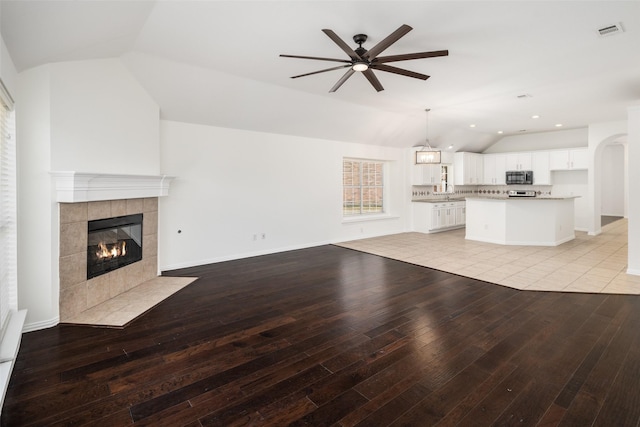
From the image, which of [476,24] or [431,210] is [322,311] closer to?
[476,24]

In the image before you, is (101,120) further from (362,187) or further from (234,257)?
(362,187)

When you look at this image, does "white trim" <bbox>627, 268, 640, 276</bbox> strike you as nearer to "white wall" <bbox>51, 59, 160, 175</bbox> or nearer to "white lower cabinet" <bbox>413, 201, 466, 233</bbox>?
"white lower cabinet" <bbox>413, 201, 466, 233</bbox>

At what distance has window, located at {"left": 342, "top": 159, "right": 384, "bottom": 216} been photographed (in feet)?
25.9

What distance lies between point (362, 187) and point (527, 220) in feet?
12.7

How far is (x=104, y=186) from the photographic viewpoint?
3576mm

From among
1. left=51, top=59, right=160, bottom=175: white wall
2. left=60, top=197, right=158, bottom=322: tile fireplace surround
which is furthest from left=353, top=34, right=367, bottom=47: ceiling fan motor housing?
left=60, top=197, right=158, bottom=322: tile fireplace surround

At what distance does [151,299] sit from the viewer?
3.75 meters

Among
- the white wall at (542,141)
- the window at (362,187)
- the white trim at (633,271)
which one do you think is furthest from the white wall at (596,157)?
the window at (362,187)

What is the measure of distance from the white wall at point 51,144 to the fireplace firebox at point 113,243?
1.53ft

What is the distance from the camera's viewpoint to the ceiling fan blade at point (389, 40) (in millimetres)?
2578

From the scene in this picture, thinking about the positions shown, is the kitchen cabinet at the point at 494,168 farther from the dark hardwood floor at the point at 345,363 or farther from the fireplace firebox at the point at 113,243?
the fireplace firebox at the point at 113,243

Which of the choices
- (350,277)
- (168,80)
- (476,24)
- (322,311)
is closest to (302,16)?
(476,24)

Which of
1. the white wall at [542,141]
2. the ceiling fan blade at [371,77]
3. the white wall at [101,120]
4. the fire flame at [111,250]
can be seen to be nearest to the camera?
the white wall at [101,120]

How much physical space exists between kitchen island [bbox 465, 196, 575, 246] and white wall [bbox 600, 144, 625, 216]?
590 centimetres
